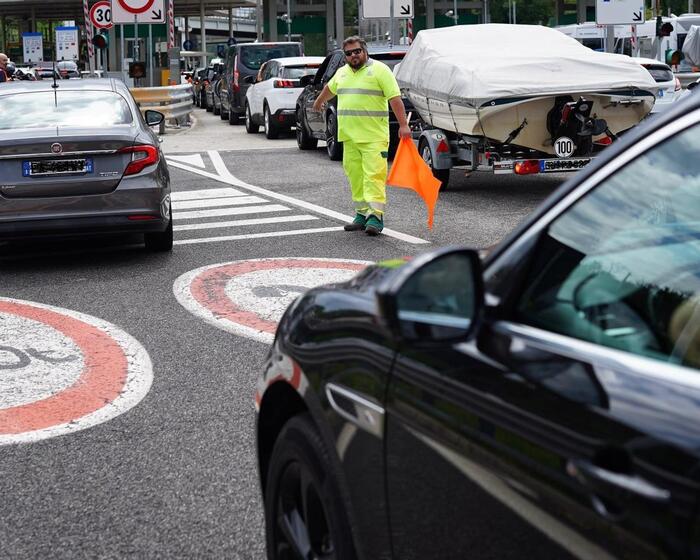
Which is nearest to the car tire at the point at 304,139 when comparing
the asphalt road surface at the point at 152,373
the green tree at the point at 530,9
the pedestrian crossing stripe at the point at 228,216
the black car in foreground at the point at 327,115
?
the black car in foreground at the point at 327,115

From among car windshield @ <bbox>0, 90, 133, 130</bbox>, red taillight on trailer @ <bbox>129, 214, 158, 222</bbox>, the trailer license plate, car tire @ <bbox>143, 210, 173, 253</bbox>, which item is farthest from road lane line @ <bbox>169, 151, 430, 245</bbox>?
car windshield @ <bbox>0, 90, 133, 130</bbox>

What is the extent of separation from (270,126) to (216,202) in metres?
10.8

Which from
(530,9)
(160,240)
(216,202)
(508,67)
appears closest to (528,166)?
(508,67)

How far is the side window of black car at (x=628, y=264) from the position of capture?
221cm

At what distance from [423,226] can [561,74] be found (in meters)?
2.62

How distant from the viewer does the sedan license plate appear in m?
9.80

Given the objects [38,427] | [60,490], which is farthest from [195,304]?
[60,490]

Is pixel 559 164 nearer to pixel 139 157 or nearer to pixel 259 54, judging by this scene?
pixel 139 157

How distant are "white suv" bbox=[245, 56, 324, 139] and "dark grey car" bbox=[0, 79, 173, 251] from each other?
1480 centimetres

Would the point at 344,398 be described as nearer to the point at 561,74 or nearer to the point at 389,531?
the point at 389,531

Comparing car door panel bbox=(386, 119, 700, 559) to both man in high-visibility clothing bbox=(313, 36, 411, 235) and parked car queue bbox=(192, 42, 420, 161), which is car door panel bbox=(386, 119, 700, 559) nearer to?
man in high-visibility clothing bbox=(313, 36, 411, 235)

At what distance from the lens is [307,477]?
120 inches

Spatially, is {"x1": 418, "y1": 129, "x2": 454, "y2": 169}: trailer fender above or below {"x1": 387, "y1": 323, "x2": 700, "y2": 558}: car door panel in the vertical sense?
below

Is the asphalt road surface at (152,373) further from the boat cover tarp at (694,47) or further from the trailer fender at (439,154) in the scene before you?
the boat cover tarp at (694,47)
